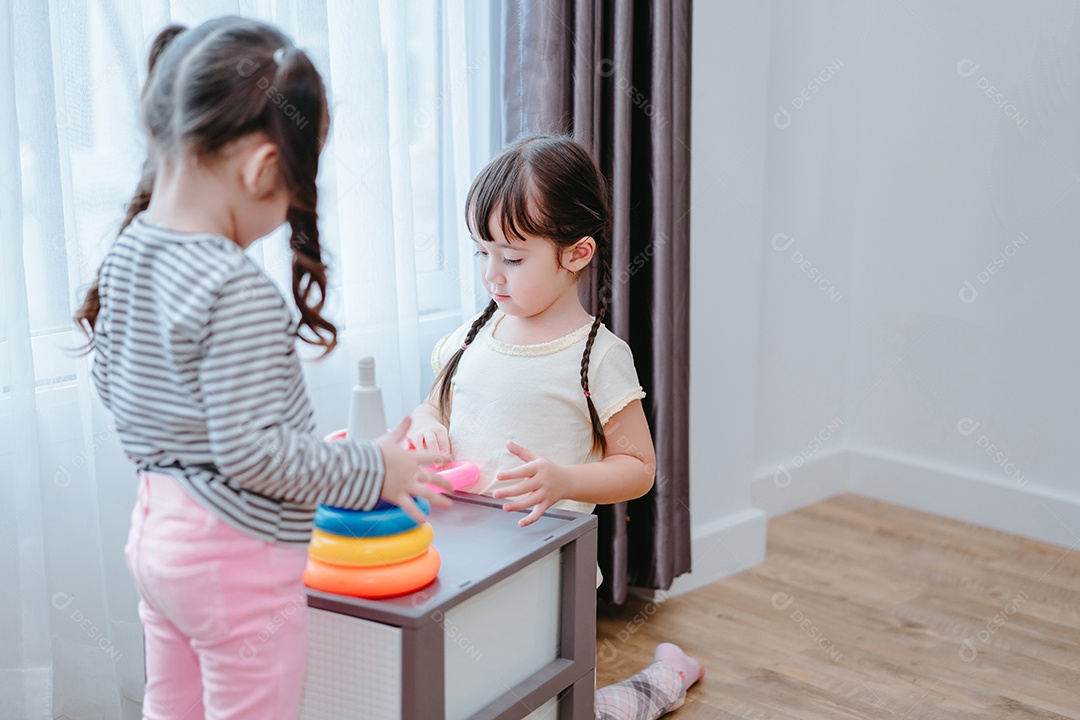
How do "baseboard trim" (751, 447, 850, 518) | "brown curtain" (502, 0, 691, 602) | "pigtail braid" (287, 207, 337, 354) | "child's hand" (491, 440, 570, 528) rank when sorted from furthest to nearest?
1. "baseboard trim" (751, 447, 850, 518)
2. "brown curtain" (502, 0, 691, 602)
3. "child's hand" (491, 440, 570, 528)
4. "pigtail braid" (287, 207, 337, 354)

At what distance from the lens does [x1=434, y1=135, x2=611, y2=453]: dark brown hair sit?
140cm

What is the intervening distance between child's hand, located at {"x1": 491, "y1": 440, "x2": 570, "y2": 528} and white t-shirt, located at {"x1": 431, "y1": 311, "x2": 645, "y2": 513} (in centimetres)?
15

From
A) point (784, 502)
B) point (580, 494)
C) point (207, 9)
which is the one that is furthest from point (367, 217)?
point (784, 502)

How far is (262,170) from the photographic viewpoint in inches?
35.5

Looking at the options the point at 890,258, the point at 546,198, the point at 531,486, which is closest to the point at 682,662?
the point at 531,486

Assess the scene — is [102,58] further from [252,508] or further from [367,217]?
[252,508]

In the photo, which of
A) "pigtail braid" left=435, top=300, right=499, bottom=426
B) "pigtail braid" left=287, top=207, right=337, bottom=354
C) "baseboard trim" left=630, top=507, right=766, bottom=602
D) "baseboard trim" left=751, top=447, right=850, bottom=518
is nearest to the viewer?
"pigtail braid" left=287, top=207, right=337, bottom=354

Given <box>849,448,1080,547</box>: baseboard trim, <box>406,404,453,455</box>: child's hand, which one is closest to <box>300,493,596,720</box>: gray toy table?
<box>406,404,453,455</box>: child's hand

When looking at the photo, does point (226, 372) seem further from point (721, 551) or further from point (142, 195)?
point (721, 551)

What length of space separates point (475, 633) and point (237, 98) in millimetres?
612

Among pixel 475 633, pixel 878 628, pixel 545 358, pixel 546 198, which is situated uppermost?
pixel 546 198

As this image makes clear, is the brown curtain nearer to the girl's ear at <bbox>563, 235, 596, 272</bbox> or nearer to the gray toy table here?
the girl's ear at <bbox>563, 235, 596, 272</bbox>

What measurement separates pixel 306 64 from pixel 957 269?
213cm

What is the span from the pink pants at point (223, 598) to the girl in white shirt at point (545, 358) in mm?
469
